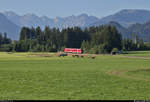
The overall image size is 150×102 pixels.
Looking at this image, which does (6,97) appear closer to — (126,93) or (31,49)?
(126,93)

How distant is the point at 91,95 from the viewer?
23.8 metres

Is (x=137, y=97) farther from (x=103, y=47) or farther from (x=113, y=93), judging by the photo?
(x=103, y=47)

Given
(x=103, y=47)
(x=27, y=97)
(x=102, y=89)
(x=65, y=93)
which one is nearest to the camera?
(x=27, y=97)

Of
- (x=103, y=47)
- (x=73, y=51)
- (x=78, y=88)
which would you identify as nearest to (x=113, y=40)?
(x=103, y=47)

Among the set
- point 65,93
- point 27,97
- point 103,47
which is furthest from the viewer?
point 103,47

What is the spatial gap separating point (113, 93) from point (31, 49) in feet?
575

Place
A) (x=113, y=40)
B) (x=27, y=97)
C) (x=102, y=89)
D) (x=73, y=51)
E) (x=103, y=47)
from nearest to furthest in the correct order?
(x=27, y=97), (x=102, y=89), (x=73, y=51), (x=103, y=47), (x=113, y=40)

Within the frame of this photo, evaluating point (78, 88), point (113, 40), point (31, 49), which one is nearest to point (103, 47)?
point (113, 40)

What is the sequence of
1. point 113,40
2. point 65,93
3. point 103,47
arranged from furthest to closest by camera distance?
point 113,40 → point 103,47 → point 65,93

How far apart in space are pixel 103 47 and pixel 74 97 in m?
148

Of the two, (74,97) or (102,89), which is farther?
(102,89)

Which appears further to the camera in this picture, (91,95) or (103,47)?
(103,47)

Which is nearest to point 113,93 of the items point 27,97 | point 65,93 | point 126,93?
point 126,93

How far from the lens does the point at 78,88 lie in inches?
1107
